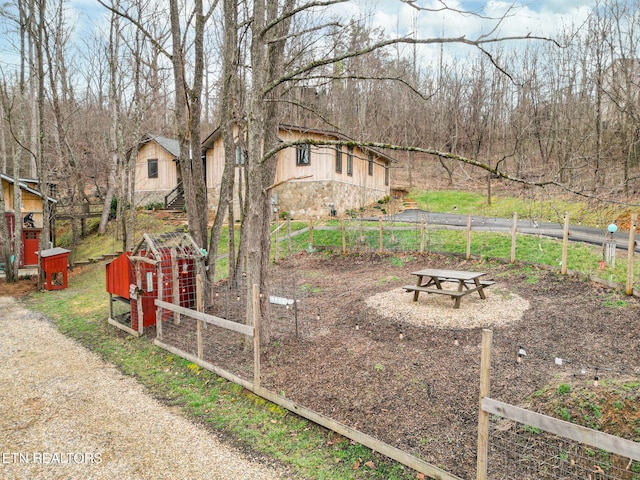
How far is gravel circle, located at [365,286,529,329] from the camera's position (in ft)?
24.3

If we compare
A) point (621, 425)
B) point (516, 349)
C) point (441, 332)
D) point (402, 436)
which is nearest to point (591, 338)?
point (516, 349)

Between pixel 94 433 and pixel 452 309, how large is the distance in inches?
249

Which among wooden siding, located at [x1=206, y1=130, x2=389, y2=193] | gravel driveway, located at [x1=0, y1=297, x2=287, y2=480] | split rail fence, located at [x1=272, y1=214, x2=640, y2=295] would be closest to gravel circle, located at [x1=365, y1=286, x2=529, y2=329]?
split rail fence, located at [x1=272, y1=214, x2=640, y2=295]

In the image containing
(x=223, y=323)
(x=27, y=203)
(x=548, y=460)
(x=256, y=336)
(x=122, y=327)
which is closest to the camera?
(x=548, y=460)

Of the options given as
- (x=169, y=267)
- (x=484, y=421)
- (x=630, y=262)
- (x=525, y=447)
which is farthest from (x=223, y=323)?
(x=630, y=262)

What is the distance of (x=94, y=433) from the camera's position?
4438 mm

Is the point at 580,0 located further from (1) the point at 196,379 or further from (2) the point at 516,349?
(1) the point at 196,379

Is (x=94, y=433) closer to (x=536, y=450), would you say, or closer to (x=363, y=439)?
(x=363, y=439)

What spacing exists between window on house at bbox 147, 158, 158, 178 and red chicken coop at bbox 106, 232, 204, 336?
20750 millimetres

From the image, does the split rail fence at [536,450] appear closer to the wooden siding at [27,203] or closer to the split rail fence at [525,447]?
the split rail fence at [525,447]

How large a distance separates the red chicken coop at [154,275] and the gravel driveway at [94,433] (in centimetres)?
148

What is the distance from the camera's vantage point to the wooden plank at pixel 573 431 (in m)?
2.50

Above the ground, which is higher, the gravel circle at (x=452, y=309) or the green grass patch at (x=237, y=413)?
the gravel circle at (x=452, y=309)

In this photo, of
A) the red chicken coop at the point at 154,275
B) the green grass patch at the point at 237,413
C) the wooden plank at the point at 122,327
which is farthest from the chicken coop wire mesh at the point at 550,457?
the wooden plank at the point at 122,327
